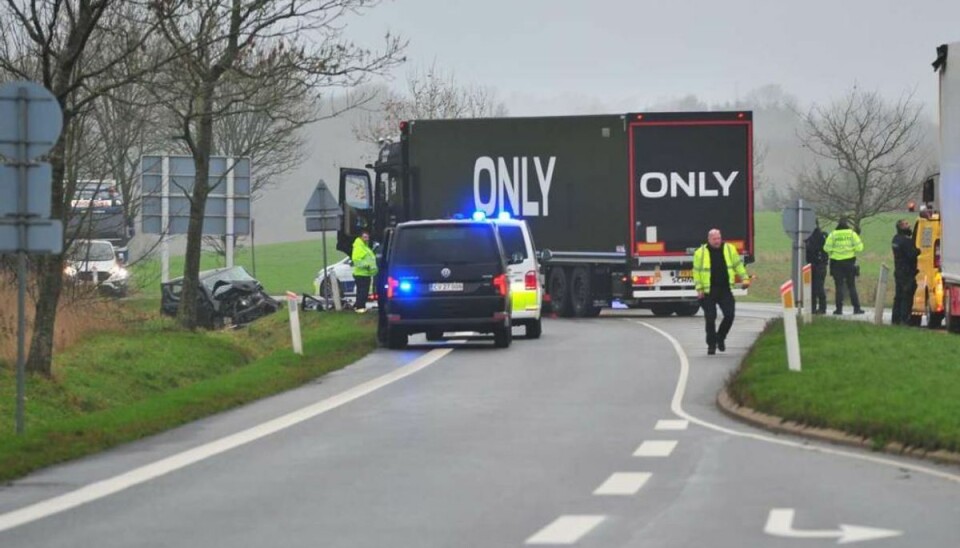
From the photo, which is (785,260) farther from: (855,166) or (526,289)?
(526,289)

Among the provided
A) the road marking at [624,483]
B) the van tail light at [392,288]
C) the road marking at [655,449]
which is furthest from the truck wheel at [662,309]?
the road marking at [624,483]

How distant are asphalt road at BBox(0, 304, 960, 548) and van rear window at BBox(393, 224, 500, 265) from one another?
8264mm

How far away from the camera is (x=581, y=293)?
41469 millimetres

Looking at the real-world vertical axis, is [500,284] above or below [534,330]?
above

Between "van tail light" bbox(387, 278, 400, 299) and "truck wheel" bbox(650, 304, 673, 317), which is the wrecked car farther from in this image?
"van tail light" bbox(387, 278, 400, 299)

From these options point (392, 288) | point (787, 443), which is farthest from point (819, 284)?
point (787, 443)

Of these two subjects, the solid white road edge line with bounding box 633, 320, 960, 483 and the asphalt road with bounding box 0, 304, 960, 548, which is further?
the solid white road edge line with bounding box 633, 320, 960, 483

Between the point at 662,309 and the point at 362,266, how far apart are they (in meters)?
7.47

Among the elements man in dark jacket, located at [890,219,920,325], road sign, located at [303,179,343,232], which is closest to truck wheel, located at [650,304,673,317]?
road sign, located at [303,179,343,232]

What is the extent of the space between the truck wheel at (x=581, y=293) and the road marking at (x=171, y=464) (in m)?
18.6

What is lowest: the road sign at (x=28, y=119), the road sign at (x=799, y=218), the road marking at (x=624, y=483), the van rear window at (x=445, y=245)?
the road marking at (x=624, y=483)

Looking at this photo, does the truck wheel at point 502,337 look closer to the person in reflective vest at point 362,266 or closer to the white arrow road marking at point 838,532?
the person in reflective vest at point 362,266

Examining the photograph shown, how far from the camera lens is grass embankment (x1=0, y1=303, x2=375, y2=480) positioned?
52.4ft

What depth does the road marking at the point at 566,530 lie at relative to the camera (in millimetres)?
9922
